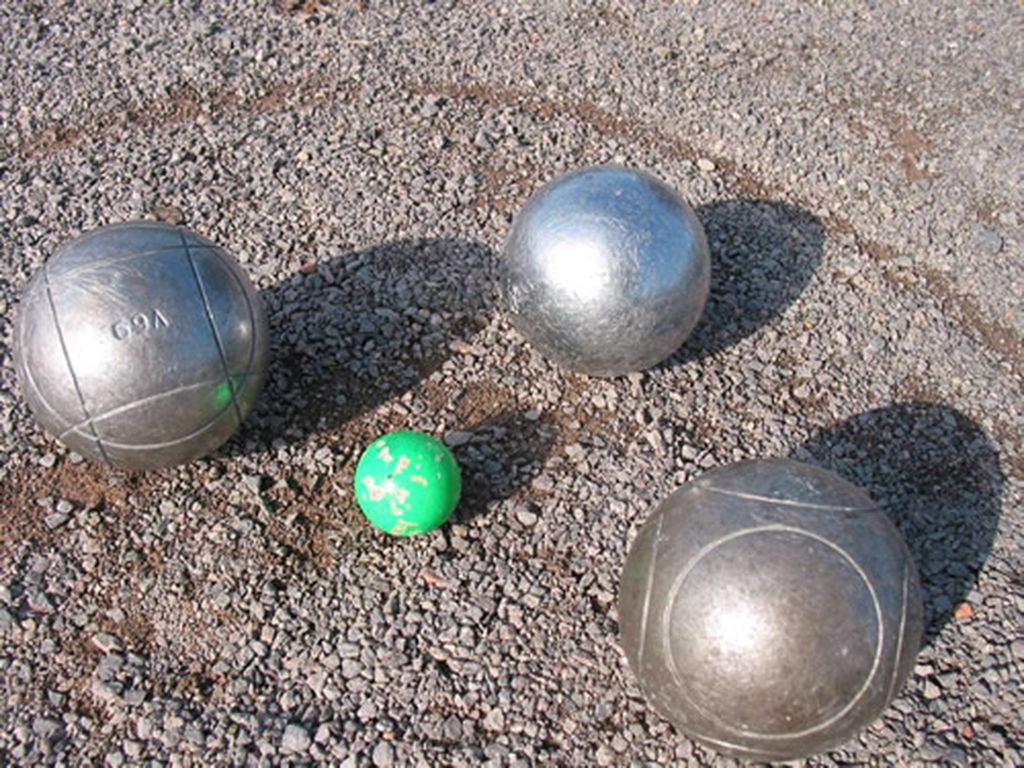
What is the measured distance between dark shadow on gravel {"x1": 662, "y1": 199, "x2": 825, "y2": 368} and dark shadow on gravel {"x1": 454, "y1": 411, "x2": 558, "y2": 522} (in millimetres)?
1032

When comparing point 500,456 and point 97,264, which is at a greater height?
point 97,264

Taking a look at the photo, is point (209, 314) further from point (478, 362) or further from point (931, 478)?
point (931, 478)

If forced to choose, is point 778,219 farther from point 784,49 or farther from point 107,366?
point 107,366

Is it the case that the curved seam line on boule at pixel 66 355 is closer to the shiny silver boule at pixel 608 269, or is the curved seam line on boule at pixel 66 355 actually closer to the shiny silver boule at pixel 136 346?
the shiny silver boule at pixel 136 346

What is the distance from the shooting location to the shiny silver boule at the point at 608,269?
5477 millimetres

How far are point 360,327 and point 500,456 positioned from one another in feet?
4.55

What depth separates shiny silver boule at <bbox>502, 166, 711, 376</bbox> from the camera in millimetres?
5477

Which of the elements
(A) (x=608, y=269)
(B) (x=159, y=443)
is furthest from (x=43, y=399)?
(A) (x=608, y=269)

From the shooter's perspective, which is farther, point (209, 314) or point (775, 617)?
point (209, 314)

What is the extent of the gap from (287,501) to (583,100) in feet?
14.7

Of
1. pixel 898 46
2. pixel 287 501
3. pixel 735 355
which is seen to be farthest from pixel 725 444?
pixel 898 46

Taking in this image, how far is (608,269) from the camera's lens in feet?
17.9

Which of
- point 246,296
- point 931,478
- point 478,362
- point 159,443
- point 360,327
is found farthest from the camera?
point 360,327

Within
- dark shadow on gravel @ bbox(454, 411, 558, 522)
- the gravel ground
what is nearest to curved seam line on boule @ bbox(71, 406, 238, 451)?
the gravel ground
